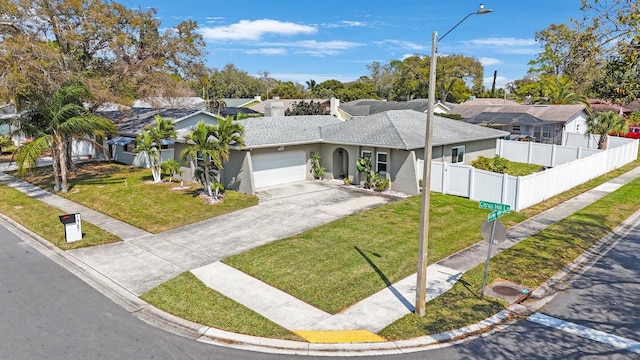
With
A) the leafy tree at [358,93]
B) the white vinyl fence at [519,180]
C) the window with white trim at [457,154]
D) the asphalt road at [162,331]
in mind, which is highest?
the leafy tree at [358,93]

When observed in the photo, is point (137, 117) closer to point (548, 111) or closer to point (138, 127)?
point (138, 127)

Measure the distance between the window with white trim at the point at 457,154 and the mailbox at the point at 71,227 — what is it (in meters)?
17.4

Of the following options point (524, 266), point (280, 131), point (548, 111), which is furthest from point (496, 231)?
point (548, 111)

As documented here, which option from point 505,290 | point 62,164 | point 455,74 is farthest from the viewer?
point 455,74

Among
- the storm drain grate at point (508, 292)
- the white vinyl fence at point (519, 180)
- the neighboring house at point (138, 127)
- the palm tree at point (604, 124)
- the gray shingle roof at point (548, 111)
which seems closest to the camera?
the storm drain grate at point (508, 292)

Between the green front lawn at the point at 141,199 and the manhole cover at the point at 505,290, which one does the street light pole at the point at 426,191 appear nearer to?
the manhole cover at the point at 505,290

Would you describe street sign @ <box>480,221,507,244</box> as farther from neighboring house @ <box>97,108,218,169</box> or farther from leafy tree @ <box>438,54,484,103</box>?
leafy tree @ <box>438,54,484,103</box>

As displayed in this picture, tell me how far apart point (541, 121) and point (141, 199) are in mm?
30568

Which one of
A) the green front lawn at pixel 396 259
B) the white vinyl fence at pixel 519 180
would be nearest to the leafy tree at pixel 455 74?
the white vinyl fence at pixel 519 180

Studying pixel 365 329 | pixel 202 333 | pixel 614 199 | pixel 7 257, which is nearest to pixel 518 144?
pixel 614 199

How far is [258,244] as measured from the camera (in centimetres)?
1378

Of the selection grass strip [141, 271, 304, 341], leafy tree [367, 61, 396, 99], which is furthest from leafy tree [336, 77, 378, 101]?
grass strip [141, 271, 304, 341]

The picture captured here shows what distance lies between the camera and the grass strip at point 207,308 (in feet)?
28.8

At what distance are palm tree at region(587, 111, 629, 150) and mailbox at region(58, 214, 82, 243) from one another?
3316cm
